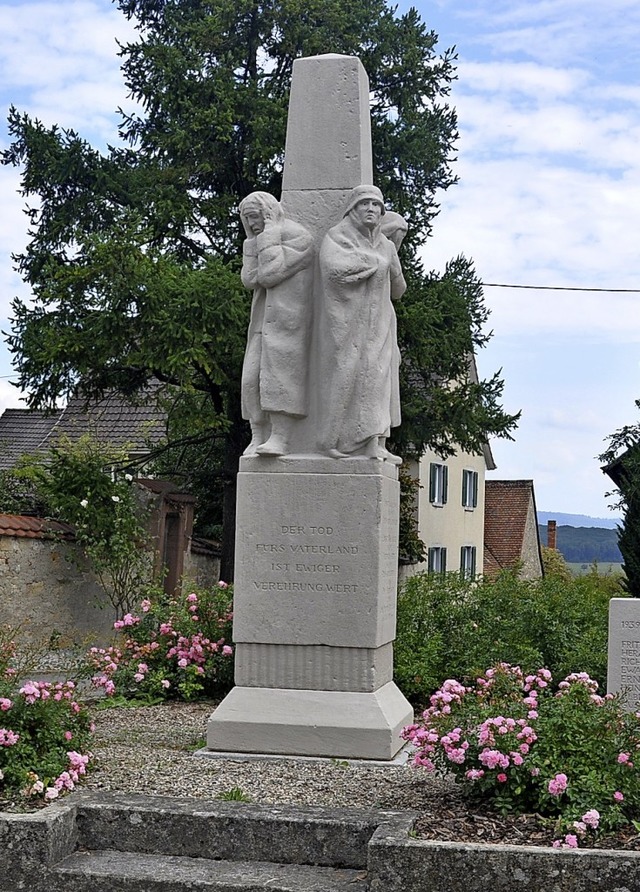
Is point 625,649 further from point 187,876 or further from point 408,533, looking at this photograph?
point 408,533

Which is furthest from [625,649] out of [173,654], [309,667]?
[173,654]

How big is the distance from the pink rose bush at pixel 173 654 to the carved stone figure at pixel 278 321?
254 cm

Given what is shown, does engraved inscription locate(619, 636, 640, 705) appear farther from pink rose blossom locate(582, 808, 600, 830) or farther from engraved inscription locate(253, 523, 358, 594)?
pink rose blossom locate(582, 808, 600, 830)

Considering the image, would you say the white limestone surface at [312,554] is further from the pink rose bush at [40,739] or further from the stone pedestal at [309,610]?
the pink rose bush at [40,739]

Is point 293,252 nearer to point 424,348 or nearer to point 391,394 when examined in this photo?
point 391,394

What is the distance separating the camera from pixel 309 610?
7723 millimetres

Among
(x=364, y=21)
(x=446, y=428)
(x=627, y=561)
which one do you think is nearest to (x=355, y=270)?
(x=446, y=428)

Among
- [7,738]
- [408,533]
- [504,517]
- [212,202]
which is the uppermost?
[212,202]

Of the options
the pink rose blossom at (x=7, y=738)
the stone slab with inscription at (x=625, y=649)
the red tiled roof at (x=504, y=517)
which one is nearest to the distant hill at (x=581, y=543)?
the red tiled roof at (x=504, y=517)

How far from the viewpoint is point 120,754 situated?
7.43 metres

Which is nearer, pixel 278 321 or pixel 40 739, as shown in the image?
pixel 40 739

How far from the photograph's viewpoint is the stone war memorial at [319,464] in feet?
25.1

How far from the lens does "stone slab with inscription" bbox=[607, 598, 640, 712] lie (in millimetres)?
9086

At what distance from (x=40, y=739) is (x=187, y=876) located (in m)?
1.37
